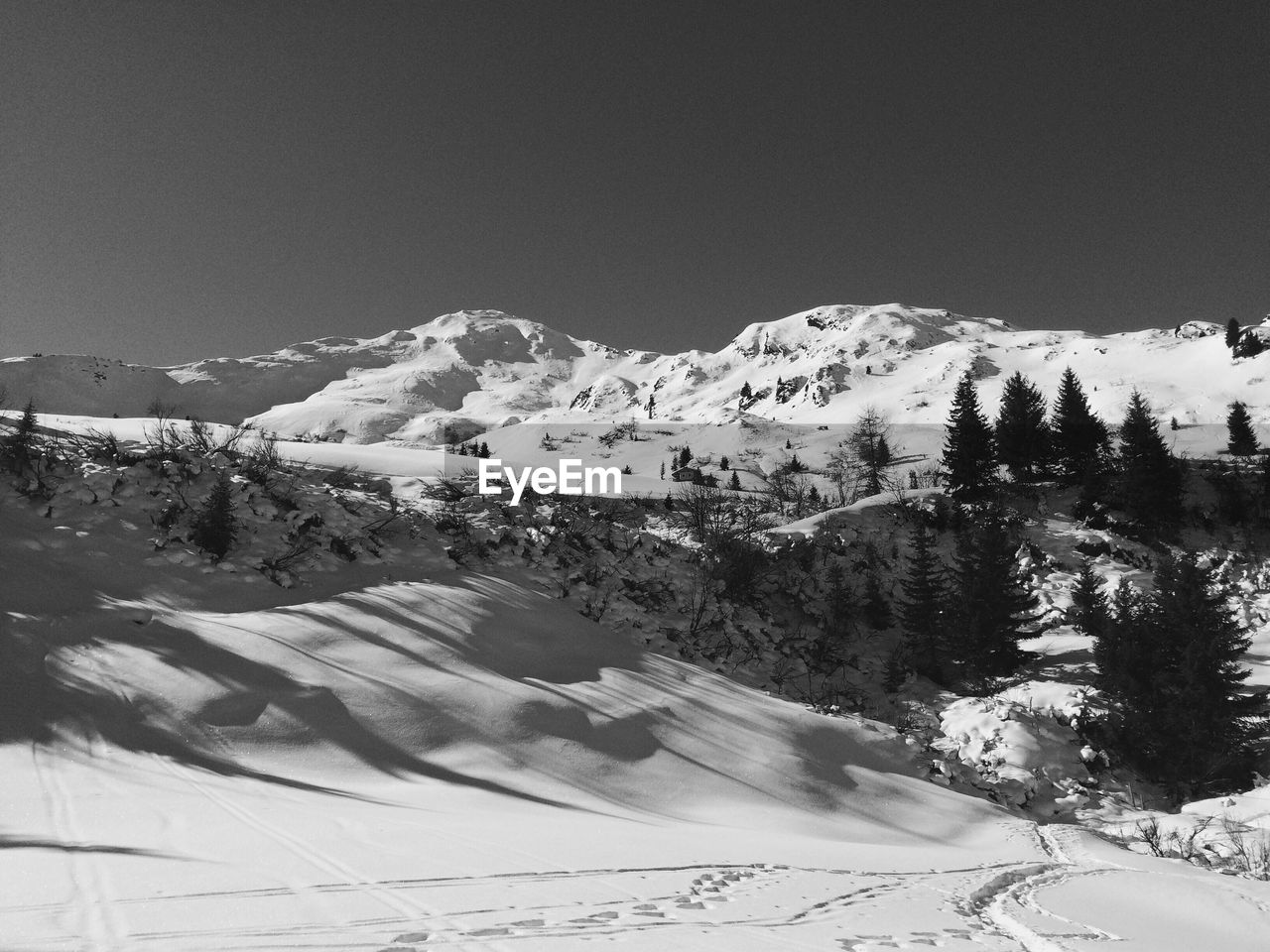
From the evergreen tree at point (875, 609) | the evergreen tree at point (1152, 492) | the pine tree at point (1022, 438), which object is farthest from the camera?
the pine tree at point (1022, 438)

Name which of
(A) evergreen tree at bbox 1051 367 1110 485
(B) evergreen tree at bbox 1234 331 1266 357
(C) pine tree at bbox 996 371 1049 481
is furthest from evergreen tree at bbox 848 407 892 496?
(B) evergreen tree at bbox 1234 331 1266 357

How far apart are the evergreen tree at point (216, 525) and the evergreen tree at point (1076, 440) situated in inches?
1347

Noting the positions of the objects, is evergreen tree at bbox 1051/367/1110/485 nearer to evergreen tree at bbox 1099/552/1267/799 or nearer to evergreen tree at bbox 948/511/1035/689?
evergreen tree at bbox 948/511/1035/689

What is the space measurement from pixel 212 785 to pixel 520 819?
3094 mm

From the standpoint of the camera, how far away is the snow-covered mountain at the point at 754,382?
82.5 metres

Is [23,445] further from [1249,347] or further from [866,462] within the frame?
[1249,347]

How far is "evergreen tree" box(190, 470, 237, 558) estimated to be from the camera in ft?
38.4

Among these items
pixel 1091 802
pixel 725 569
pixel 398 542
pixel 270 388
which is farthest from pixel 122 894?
pixel 270 388

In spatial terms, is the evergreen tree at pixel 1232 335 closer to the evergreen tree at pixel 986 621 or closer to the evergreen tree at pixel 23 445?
the evergreen tree at pixel 986 621

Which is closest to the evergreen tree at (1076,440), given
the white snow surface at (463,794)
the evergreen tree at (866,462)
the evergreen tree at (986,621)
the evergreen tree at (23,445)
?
the evergreen tree at (866,462)

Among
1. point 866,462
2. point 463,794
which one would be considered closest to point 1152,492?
point 866,462

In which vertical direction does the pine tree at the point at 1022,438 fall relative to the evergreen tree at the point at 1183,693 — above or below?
above

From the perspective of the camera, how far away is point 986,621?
677 inches

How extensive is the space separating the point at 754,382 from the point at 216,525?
489 feet
